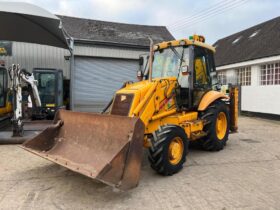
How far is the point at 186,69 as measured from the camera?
6074mm

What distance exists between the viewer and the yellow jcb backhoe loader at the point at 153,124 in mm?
4359

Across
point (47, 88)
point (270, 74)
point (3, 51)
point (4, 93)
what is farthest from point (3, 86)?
point (270, 74)

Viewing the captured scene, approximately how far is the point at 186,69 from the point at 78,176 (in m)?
3.04

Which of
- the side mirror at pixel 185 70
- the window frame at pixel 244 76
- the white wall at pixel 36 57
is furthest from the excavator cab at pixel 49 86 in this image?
the window frame at pixel 244 76

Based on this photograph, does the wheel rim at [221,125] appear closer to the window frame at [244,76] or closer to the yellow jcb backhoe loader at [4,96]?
the yellow jcb backhoe loader at [4,96]

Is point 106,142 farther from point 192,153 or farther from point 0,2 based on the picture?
point 0,2

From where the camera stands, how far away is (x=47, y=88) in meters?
13.3

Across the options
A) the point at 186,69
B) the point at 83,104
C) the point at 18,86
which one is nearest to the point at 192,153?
the point at 186,69

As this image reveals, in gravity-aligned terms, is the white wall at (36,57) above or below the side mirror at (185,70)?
above

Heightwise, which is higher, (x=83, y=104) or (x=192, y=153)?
(x=83, y=104)

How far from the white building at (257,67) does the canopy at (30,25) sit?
9567 mm

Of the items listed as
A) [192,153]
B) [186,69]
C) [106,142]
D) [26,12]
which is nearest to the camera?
[106,142]

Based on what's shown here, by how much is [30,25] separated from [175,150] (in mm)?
8319

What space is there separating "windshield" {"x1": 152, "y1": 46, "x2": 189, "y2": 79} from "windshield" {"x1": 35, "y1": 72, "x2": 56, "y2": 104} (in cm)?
774
